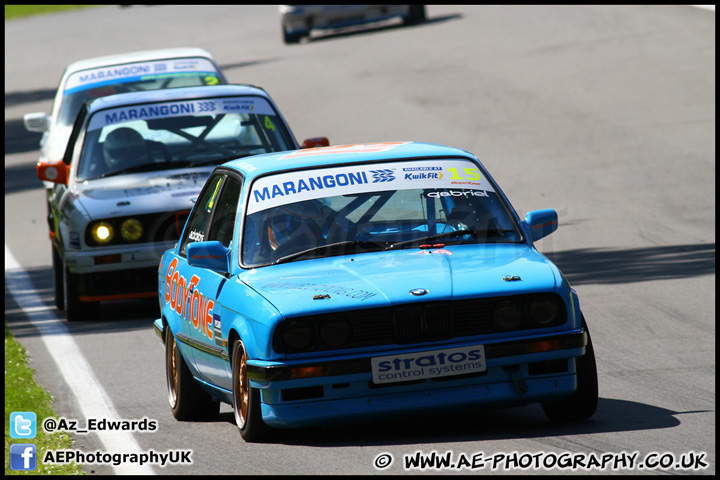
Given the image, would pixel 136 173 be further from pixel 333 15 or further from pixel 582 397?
pixel 333 15

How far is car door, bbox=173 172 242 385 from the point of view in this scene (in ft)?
24.4

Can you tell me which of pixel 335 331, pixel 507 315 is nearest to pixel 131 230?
pixel 335 331

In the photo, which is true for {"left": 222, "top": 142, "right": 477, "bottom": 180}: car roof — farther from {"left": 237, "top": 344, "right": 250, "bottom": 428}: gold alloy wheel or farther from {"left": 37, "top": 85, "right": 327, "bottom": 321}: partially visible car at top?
{"left": 37, "top": 85, "right": 327, "bottom": 321}: partially visible car at top

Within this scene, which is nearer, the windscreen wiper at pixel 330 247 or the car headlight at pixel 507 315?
the car headlight at pixel 507 315

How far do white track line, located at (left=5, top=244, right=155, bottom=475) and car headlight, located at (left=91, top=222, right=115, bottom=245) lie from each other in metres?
0.82

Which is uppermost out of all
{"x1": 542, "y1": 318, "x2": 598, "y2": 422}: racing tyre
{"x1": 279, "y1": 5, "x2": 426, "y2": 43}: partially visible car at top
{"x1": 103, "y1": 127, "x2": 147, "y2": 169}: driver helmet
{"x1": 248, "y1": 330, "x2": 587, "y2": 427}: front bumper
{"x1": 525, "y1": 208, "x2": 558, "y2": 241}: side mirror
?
{"x1": 525, "y1": 208, "x2": 558, "y2": 241}: side mirror

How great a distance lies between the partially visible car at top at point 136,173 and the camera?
11.8 m

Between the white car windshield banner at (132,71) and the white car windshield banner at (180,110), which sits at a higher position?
the white car windshield banner at (180,110)

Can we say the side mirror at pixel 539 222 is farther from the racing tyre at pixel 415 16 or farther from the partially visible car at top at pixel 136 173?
the racing tyre at pixel 415 16

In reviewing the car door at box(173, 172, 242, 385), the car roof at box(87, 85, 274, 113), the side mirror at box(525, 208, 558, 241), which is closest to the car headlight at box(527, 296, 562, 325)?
the side mirror at box(525, 208, 558, 241)

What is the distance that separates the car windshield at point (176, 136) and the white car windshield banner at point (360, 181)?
465 centimetres

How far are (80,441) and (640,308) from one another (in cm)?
490

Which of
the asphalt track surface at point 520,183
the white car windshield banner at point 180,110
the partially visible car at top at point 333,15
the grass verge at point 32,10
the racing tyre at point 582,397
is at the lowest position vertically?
the grass verge at point 32,10

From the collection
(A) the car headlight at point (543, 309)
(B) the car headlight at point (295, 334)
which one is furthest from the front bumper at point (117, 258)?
(A) the car headlight at point (543, 309)
